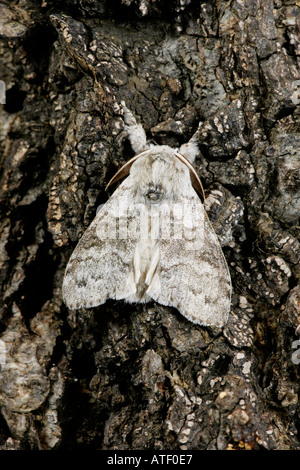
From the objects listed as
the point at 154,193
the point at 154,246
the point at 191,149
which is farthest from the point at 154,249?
the point at 191,149

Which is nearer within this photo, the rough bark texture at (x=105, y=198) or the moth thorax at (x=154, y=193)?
the rough bark texture at (x=105, y=198)

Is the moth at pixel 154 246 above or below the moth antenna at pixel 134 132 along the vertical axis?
below

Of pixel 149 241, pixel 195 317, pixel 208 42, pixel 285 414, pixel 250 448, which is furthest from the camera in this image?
pixel 149 241

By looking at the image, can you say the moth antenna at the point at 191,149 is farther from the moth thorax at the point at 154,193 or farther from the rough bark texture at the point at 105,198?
the moth thorax at the point at 154,193

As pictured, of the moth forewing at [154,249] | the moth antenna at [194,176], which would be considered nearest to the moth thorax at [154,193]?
the moth forewing at [154,249]

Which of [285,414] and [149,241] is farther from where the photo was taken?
[149,241]

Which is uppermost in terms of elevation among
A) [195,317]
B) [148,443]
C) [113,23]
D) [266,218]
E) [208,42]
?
[113,23]

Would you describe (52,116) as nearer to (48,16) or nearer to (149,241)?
(48,16)
